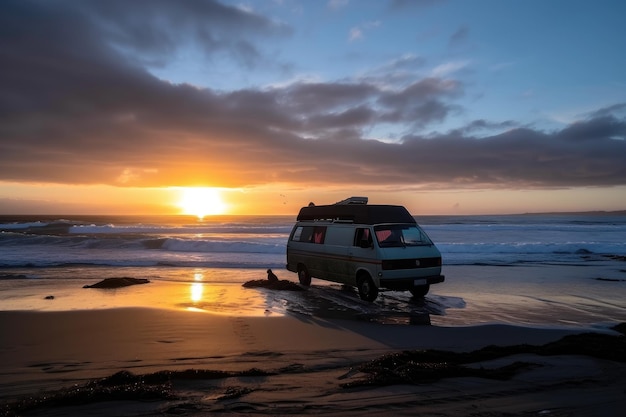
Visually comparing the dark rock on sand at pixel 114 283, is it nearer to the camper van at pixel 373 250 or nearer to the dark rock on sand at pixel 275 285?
the dark rock on sand at pixel 275 285

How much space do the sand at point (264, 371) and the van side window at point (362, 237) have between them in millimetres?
3455

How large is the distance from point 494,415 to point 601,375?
2376 millimetres

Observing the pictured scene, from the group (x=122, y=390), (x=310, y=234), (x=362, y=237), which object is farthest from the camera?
(x=310, y=234)

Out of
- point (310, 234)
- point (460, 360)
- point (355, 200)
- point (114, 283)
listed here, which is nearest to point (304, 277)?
point (310, 234)

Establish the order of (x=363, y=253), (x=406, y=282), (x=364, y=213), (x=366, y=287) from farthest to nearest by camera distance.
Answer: (x=364, y=213) → (x=363, y=253) → (x=366, y=287) → (x=406, y=282)

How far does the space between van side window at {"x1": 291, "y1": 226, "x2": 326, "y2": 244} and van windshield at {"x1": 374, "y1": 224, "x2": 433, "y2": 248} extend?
8.70 ft

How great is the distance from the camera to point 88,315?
1027 cm

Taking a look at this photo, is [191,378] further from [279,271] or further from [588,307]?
[279,271]

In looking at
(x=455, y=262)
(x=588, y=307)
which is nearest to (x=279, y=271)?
(x=455, y=262)

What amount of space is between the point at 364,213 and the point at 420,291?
2.83 metres

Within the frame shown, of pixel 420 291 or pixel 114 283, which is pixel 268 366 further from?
pixel 114 283

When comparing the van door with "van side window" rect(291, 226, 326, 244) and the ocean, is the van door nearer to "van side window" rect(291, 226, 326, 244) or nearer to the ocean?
the ocean

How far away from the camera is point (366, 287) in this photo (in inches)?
507

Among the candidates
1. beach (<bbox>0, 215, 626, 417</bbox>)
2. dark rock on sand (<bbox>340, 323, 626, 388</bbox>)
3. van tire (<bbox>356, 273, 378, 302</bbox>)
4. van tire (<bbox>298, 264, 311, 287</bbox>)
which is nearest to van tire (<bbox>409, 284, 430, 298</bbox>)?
beach (<bbox>0, 215, 626, 417</bbox>)
